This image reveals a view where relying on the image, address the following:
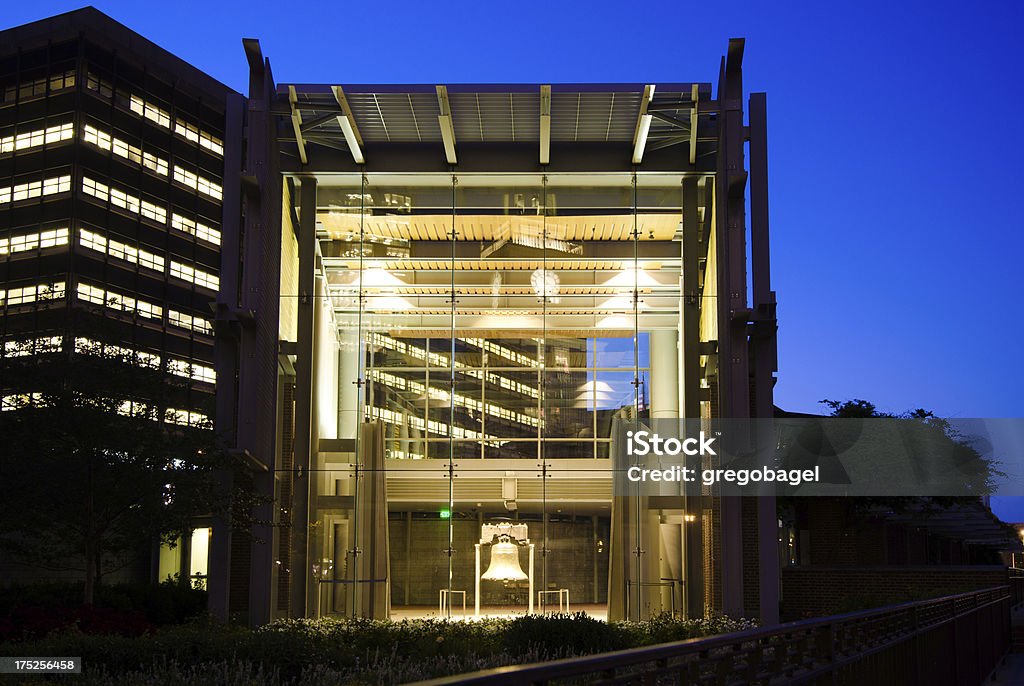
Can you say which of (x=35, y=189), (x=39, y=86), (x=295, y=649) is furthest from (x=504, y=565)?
(x=39, y=86)

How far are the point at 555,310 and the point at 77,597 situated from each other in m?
11.1

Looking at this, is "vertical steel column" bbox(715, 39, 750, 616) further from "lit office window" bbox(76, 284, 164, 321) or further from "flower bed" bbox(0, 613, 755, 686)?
"lit office window" bbox(76, 284, 164, 321)

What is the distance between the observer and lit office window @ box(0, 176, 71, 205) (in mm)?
75319

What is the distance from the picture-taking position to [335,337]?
23.9 m

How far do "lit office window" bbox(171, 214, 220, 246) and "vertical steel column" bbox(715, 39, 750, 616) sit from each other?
66295 mm

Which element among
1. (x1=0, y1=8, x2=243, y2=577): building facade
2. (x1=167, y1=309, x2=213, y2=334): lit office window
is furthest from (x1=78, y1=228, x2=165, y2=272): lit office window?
(x1=167, y1=309, x2=213, y2=334): lit office window

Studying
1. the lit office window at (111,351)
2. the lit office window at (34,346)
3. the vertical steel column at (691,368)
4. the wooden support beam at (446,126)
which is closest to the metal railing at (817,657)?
the vertical steel column at (691,368)

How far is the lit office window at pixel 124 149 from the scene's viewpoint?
76.3m

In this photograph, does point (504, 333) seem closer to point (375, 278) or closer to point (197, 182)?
point (375, 278)

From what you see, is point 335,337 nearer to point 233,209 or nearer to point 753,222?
point 233,209

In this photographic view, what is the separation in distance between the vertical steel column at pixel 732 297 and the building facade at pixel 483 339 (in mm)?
43

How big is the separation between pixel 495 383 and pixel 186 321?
60899 mm

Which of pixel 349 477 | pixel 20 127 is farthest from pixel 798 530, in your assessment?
pixel 20 127

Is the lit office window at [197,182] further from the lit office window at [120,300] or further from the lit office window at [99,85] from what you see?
the lit office window at [120,300]
